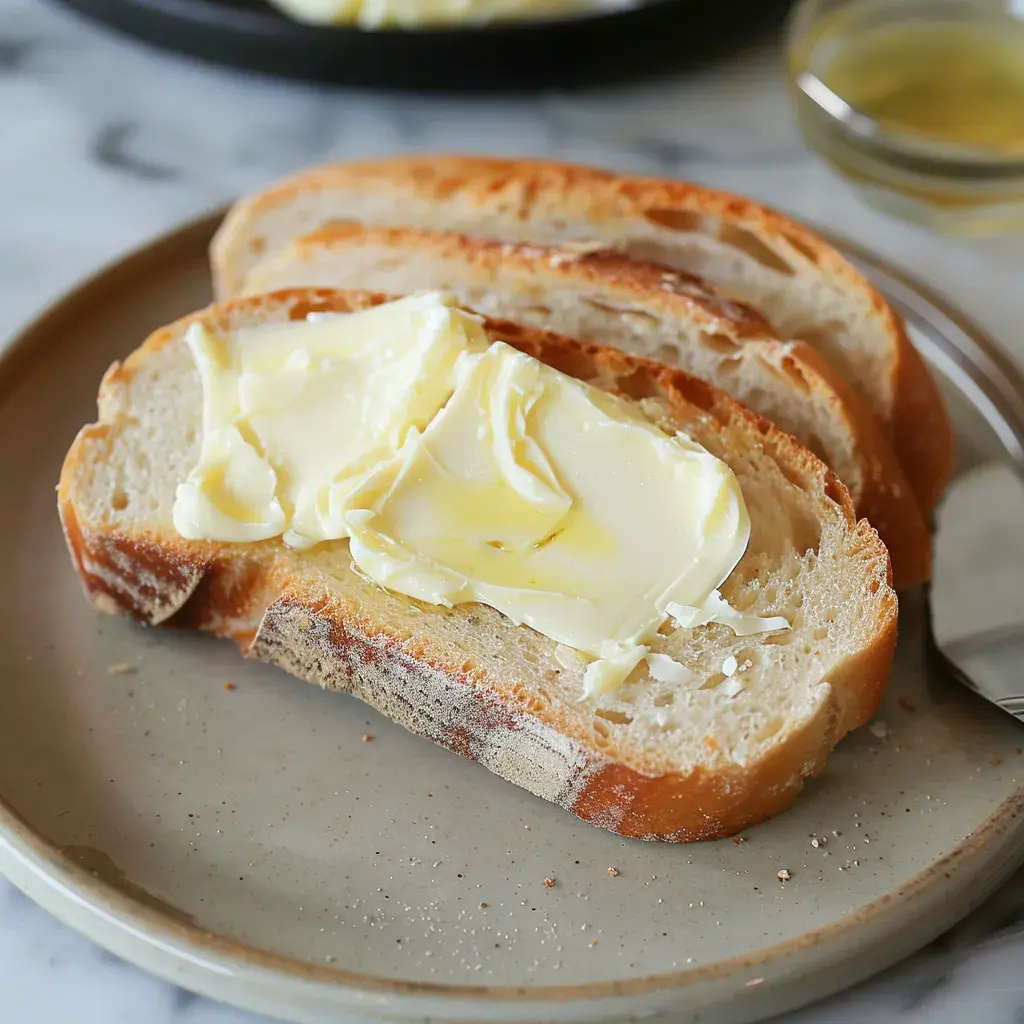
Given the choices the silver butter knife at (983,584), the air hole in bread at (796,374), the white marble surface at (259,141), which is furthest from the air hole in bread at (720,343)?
the white marble surface at (259,141)

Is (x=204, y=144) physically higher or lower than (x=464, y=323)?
lower

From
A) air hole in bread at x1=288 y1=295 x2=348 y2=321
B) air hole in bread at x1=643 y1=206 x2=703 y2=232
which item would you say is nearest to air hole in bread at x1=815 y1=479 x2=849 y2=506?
air hole in bread at x1=643 y1=206 x2=703 y2=232

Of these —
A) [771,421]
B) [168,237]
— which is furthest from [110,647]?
[771,421]

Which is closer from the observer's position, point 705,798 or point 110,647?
point 705,798

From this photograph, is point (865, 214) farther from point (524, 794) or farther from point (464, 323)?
point (524, 794)

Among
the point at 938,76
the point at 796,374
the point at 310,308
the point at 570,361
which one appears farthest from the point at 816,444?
the point at 938,76
